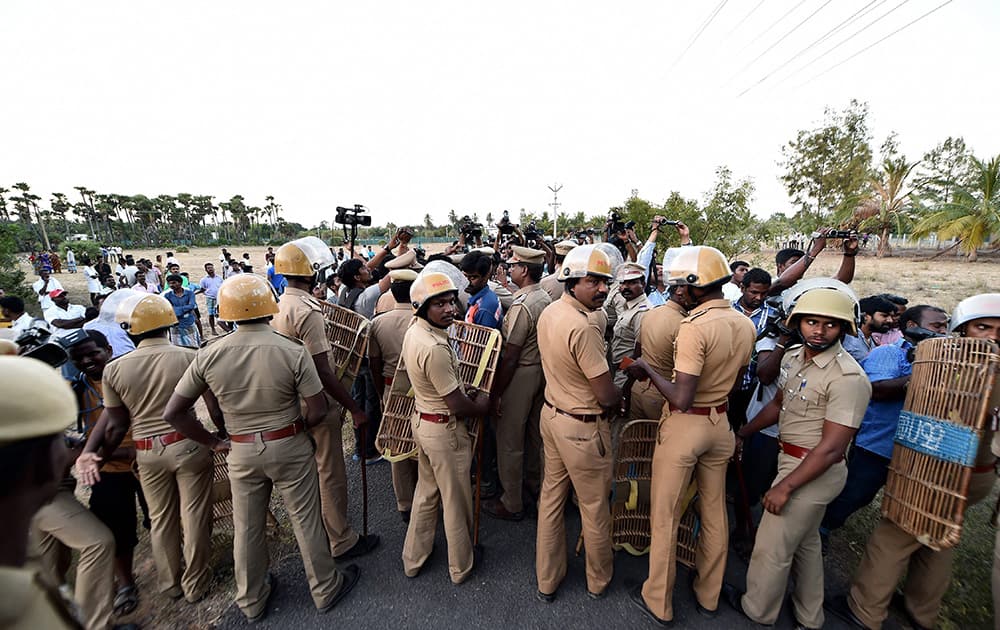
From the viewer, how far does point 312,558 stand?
3090mm

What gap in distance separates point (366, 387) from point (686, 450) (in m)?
4.00

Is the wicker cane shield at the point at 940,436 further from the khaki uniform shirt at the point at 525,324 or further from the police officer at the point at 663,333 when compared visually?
the khaki uniform shirt at the point at 525,324

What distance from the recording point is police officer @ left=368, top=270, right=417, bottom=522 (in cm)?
412

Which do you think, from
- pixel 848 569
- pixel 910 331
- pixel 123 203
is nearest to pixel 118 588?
pixel 848 569

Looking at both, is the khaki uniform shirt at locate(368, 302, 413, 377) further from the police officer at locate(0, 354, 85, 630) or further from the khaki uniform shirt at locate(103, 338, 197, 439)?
the police officer at locate(0, 354, 85, 630)

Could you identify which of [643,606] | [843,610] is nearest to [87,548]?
[643,606]

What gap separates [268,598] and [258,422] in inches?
58.7

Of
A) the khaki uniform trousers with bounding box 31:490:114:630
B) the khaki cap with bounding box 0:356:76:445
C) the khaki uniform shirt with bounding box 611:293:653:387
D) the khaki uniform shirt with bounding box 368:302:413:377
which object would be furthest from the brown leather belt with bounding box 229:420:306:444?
the khaki uniform shirt with bounding box 611:293:653:387

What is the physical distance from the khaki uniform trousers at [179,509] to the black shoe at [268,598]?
49cm

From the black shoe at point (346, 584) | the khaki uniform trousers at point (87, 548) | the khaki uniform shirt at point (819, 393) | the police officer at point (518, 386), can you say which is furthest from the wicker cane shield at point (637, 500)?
the khaki uniform trousers at point (87, 548)

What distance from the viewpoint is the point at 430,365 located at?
3.00 meters

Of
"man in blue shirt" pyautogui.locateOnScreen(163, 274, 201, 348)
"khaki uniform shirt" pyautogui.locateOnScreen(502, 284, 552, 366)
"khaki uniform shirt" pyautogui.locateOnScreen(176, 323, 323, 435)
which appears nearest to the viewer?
"khaki uniform shirt" pyautogui.locateOnScreen(176, 323, 323, 435)

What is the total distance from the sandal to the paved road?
0.82m

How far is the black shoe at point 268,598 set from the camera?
3.08m
